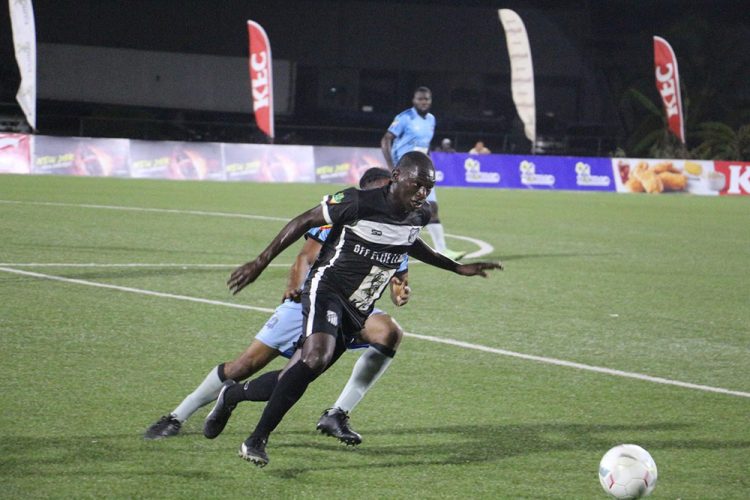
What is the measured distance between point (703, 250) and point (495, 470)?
13.9m

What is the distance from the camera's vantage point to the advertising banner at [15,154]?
31062 mm

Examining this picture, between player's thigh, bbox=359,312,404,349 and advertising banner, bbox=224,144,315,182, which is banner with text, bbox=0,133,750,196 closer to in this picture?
advertising banner, bbox=224,144,315,182

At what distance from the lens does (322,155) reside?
34469mm

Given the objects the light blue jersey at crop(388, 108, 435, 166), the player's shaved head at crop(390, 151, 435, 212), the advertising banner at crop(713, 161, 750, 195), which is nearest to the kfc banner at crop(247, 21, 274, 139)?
the advertising banner at crop(713, 161, 750, 195)

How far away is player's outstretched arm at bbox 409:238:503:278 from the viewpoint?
6160 millimetres

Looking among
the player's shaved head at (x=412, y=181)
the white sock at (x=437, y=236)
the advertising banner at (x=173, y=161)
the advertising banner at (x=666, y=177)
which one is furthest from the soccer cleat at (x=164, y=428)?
the advertising banner at (x=666, y=177)

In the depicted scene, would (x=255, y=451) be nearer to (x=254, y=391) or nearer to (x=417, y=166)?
(x=254, y=391)

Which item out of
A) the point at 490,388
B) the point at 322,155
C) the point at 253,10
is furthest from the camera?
the point at 253,10

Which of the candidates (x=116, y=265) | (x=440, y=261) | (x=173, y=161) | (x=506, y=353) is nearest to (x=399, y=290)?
(x=440, y=261)

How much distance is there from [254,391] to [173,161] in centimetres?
2809

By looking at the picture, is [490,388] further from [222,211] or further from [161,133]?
[161,133]

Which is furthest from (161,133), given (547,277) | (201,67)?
(547,277)

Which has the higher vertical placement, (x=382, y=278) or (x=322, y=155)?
(x=382, y=278)

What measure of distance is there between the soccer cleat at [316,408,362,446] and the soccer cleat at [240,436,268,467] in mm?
596
